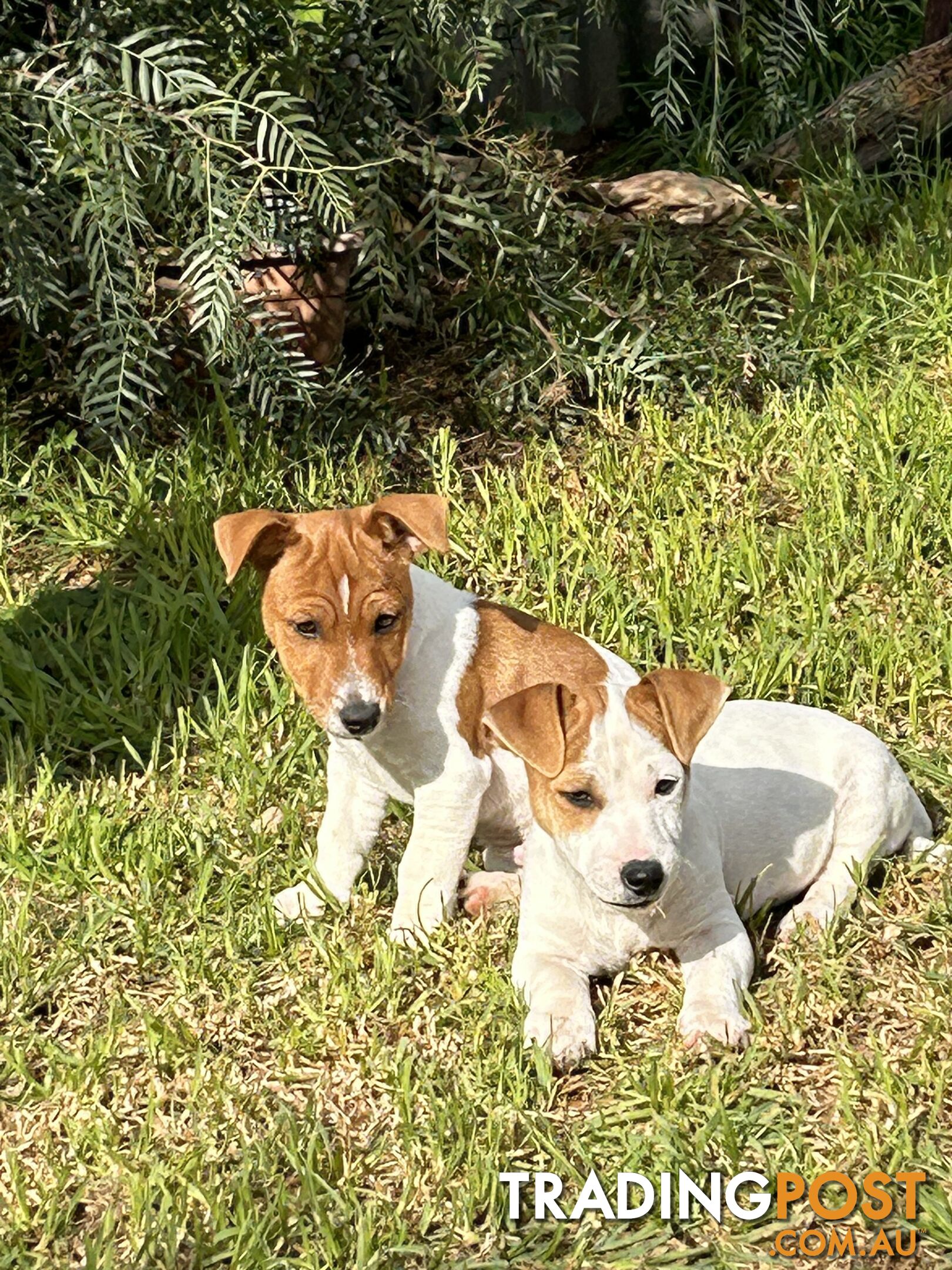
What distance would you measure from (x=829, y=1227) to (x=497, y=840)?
4.83 ft

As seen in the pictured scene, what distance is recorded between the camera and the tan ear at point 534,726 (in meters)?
3.64

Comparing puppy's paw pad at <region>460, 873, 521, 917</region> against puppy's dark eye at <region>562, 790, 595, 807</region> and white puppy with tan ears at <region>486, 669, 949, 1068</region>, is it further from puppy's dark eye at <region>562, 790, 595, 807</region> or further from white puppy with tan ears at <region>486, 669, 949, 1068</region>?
puppy's dark eye at <region>562, 790, 595, 807</region>

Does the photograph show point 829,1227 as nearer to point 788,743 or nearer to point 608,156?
point 788,743

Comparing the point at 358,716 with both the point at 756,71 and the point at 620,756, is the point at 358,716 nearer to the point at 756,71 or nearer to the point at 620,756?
the point at 620,756

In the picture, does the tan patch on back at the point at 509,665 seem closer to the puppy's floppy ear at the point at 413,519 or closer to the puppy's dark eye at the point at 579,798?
the puppy's floppy ear at the point at 413,519

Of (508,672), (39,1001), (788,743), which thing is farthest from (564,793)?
(39,1001)

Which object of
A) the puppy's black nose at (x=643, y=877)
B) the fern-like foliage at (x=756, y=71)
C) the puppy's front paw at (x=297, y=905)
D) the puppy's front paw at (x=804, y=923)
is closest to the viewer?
the puppy's black nose at (x=643, y=877)

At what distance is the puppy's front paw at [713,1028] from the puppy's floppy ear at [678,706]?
63cm

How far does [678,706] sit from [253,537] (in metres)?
1.11

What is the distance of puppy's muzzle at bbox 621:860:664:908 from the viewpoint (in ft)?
11.4

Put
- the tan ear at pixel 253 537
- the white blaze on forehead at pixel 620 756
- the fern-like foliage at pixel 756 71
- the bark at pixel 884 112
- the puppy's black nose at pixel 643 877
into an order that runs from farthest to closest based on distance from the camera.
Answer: the bark at pixel 884 112
the fern-like foliage at pixel 756 71
the tan ear at pixel 253 537
the white blaze on forehead at pixel 620 756
the puppy's black nose at pixel 643 877

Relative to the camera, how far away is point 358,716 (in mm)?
3809

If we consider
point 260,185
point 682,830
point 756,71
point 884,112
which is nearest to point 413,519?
point 682,830

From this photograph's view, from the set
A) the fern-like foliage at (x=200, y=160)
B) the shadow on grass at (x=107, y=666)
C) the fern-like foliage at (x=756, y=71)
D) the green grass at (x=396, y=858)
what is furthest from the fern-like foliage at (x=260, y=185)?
the shadow on grass at (x=107, y=666)
